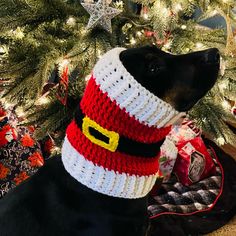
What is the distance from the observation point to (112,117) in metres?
0.69

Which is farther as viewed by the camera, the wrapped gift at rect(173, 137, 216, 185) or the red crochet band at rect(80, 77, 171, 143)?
the wrapped gift at rect(173, 137, 216, 185)

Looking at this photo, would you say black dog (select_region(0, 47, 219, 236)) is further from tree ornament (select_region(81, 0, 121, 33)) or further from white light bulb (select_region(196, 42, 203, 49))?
white light bulb (select_region(196, 42, 203, 49))

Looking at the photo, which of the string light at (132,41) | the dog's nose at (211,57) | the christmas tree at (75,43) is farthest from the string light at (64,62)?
the dog's nose at (211,57)

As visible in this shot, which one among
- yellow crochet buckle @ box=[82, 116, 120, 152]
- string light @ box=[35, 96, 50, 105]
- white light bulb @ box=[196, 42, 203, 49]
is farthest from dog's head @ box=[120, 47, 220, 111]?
string light @ box=[35, 96, 50, 105]

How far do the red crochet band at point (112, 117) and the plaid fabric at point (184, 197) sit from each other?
2.12 ft

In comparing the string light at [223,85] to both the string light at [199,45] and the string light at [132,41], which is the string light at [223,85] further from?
the string light at [132,41]

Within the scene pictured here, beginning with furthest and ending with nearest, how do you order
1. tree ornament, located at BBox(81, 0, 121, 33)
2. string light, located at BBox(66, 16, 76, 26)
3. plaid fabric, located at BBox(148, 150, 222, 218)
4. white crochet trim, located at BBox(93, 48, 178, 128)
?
plaid fabric, located at BBox(148, 150, 222, 218) < string light, located at BBox(66, 16, 76, 26) < tree ornament, located at BBox(81, 0, 121, 33) < white crochet trim, located at BBox(93, 48, 178, 128)

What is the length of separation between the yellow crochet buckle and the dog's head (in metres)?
0.10

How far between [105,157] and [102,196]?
0.28ft

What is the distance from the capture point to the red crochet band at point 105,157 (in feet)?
2.36

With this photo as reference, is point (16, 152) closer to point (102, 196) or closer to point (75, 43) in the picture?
point (75, 43)

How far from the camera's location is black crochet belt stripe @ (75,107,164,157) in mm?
707

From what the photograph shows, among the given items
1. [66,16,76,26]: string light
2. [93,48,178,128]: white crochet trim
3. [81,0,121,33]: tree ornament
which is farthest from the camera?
[66,16,76,26]: string light

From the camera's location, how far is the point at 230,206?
138 centimetres
